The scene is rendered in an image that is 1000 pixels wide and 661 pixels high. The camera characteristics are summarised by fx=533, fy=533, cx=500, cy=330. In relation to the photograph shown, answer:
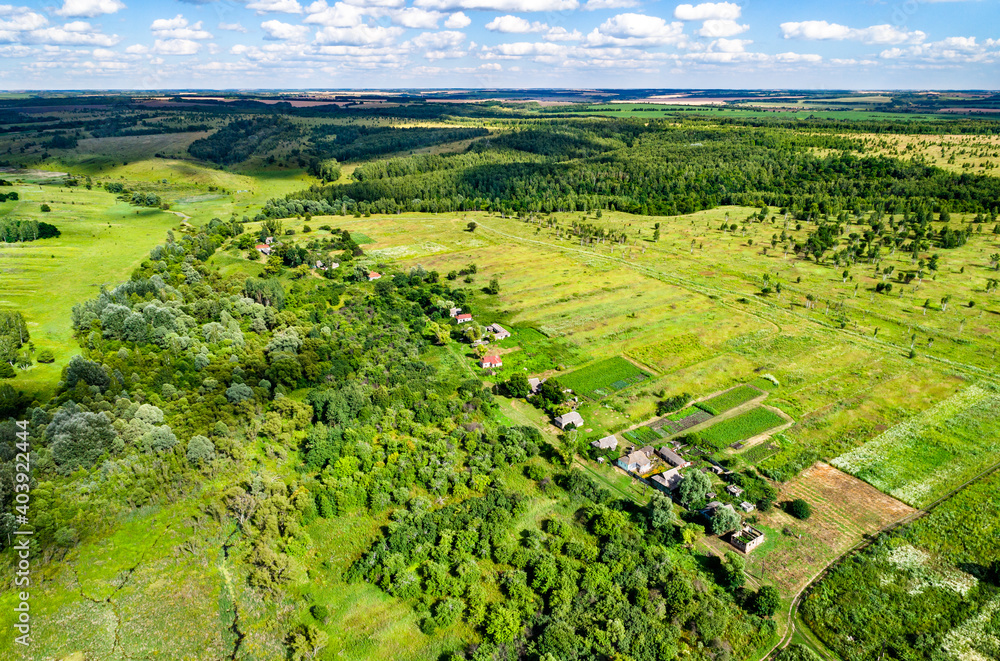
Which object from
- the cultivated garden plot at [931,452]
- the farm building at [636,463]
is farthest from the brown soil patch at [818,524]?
the farm building at [636,463]

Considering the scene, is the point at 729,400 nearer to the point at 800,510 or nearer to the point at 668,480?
the point at 800,510

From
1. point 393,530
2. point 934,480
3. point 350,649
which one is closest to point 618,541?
point 393,530

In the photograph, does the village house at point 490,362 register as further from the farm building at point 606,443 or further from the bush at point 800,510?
the bush at point 800,510

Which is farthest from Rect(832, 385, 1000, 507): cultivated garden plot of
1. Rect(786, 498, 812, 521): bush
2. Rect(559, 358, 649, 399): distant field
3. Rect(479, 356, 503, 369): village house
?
Rect(479, 356, 503, 369): village house

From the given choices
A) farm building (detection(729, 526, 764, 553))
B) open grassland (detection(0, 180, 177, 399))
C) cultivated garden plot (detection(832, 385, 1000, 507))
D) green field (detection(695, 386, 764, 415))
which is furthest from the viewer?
open grassland (detection(0, 180, 177, 399))

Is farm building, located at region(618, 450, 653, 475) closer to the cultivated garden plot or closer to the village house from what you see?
the cultivated garden plot

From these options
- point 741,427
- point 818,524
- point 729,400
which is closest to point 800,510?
point 818,524
